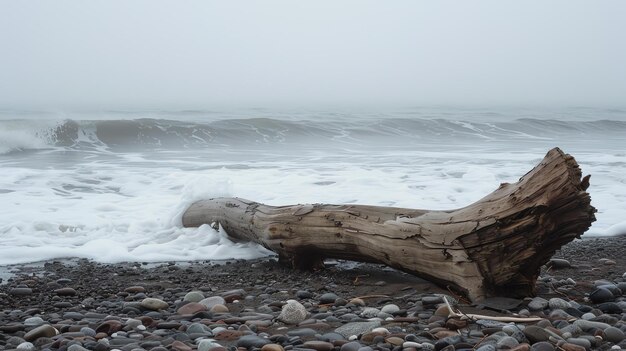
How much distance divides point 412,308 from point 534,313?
642mm

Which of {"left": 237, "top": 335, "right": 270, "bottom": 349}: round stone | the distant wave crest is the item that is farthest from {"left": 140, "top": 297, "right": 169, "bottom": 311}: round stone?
the distant wave crest

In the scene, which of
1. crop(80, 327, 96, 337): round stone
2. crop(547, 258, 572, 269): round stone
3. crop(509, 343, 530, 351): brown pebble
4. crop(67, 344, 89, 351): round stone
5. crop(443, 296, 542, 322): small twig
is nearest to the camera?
crop(509, 343, 530, 351): brown pebble

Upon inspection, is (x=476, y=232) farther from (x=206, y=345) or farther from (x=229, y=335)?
(x=206, y=345)

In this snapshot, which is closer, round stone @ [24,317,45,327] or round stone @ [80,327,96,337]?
round stone @ [80,327,96,337]

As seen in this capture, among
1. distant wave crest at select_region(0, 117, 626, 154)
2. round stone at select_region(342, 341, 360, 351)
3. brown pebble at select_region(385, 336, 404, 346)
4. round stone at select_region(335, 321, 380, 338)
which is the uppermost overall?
brown pebble at select_region(385, 336, 404, 346)

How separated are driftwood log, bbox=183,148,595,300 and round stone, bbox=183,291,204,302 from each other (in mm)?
981

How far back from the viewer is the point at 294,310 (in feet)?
11.5

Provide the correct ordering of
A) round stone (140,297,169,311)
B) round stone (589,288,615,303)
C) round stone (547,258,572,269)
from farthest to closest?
round stone (547,258,572,269), round stone (140,297,169,311), round stone (589,288,615,303)

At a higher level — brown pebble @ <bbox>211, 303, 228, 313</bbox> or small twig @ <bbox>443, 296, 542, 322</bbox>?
small twig @ <bbox>443, 296, 542, 322</bbox>

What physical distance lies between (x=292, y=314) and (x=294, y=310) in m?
0.03

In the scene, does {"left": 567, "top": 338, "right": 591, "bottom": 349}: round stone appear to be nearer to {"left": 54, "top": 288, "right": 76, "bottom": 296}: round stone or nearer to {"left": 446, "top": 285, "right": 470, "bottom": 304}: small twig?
{"left": 446, "top": 285, "right": 470, "bottom": 304}: small twig

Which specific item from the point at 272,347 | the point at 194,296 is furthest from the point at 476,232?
the point at 194,296

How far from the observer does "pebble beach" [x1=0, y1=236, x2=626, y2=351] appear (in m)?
2.97

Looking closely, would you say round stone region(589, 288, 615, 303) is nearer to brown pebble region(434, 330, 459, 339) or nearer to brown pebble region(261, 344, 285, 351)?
brown pebble region(434, 330, 459, 339)
